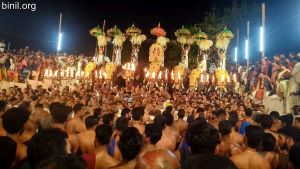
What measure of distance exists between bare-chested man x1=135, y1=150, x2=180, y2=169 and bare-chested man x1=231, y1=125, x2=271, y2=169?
1773 millimetres

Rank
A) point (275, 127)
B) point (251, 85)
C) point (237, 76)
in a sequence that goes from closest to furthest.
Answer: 1. point (275, 127)
2. point (251, 85)
3. point (237, 76)

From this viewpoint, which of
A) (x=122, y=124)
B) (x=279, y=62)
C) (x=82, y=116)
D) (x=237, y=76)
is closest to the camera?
(x=122, y=124)

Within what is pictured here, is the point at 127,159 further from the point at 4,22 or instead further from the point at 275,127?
the point at 4,22

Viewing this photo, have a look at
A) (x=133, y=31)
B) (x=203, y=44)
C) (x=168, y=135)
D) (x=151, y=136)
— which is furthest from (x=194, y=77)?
(x=151, y=136)

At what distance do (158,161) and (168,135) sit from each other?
12.4ft

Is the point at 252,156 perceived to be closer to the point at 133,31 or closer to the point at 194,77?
the point at 194,77

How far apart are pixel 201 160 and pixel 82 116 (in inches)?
263

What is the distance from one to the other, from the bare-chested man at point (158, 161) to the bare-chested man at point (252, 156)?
177 cm

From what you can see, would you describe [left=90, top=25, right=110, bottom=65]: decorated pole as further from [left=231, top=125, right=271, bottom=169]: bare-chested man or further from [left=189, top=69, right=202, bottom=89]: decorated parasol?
[left=231, top=125, right=271, bottom=169]: bare-chested man

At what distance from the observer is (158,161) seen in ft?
10.9

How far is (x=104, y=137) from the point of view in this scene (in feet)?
16.0

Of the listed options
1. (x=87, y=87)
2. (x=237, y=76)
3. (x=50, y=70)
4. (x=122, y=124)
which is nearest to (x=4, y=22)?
(x=50, y=70)

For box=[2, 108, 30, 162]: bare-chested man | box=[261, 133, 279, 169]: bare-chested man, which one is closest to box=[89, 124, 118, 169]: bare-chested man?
box=[2, 108, 30, 162]: bare-chested man

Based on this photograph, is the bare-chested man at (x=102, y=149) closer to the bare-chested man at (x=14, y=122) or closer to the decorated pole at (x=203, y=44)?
the bare-chested man at (x=14, y=122)
